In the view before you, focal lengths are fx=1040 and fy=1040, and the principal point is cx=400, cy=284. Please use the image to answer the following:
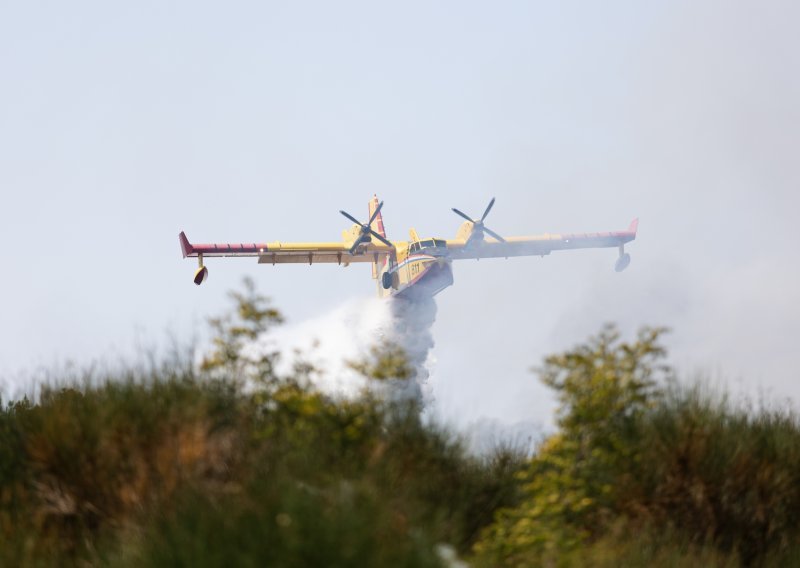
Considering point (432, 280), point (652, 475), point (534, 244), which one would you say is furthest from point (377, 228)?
point (652, 475)

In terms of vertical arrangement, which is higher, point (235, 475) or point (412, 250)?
point (412, 250)

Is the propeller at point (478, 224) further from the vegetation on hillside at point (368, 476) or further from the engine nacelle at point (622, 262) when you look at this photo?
the vegetation on hillside at point (368, 476)

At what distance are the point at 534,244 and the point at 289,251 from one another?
38.5ft

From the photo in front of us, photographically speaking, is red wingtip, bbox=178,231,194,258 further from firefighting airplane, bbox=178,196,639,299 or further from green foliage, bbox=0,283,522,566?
green foliage, bbox=0,283,522,566

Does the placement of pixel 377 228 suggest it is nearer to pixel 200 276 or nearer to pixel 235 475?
pixel 200 276

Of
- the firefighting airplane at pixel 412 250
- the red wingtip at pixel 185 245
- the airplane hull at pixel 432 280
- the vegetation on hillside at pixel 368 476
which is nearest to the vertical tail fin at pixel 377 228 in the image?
the firefighting airplane at pixel 412 250

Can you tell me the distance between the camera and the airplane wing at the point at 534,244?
44500 millimetres

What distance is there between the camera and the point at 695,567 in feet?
31.1

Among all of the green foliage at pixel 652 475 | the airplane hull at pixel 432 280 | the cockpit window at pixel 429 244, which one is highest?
the cockpit window at pixel 429 244

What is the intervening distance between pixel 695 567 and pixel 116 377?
5.81 m

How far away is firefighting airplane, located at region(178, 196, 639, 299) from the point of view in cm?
4053

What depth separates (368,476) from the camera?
8.30 meters

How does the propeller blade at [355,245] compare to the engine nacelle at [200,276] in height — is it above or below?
above

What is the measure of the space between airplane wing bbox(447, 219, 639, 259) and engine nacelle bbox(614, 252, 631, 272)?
2.95 feet
